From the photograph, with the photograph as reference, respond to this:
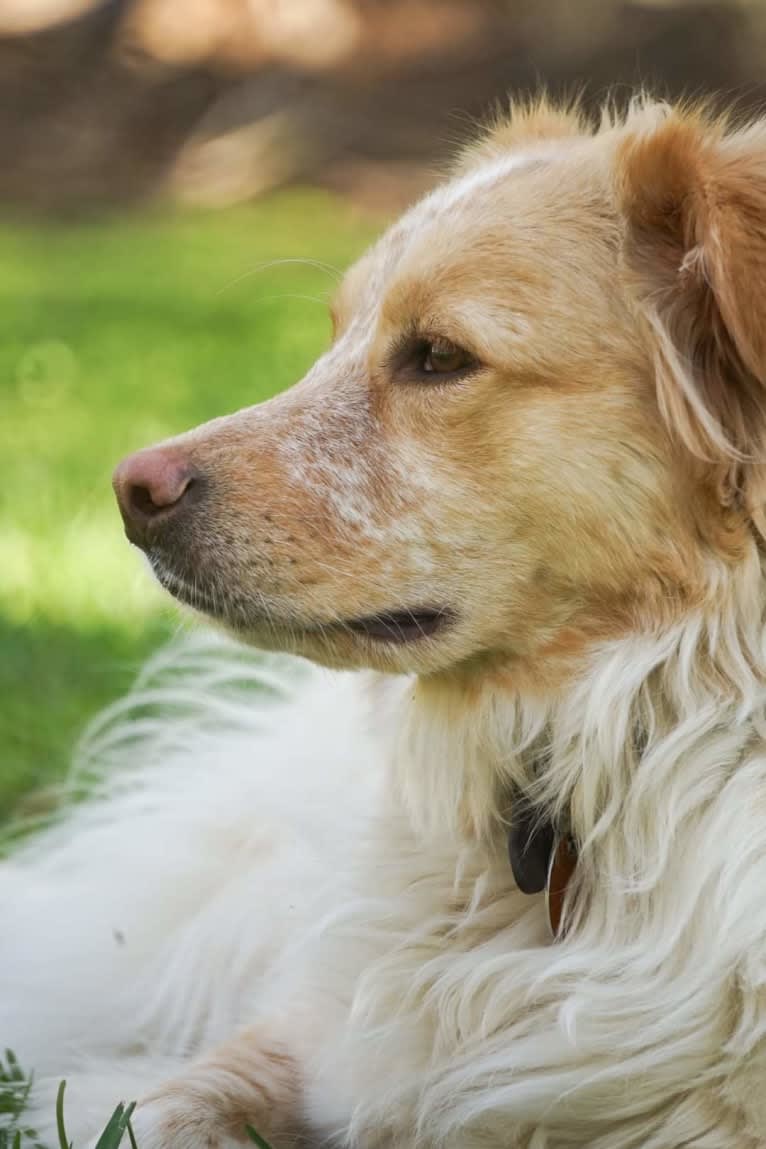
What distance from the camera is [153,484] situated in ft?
9.01

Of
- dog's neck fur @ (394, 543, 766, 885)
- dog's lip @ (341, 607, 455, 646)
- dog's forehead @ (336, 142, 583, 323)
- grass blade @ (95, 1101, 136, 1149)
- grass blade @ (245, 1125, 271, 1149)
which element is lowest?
grass blade @ (245, 1125, 271, 1149)

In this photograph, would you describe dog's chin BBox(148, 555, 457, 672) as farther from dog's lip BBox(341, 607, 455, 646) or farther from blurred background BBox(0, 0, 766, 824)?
blurred background BBox(0, 0, 766, 824)

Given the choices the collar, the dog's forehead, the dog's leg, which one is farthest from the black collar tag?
the dog's forehead

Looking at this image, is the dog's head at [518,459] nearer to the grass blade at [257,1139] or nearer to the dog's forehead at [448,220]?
the dog's forehead at [448,220]

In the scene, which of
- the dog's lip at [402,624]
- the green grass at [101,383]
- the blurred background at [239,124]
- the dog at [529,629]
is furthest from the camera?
the blurred background at [239,124]

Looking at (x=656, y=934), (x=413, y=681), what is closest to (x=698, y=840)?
(x=656, y=934)

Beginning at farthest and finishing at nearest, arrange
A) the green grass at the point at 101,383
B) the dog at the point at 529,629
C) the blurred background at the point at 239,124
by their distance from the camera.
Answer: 1. the blurred background at the point at 239,124
2. the green grass at the point at 101,383
3. the dog at the point at 529,629

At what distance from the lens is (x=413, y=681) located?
118 inches

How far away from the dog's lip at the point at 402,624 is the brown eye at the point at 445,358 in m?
0.39

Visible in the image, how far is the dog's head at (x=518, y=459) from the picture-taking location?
264cm

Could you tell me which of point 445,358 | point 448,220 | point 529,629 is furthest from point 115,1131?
point 448,220

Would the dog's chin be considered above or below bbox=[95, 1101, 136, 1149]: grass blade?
above

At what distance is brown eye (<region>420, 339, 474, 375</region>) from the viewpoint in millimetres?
2730

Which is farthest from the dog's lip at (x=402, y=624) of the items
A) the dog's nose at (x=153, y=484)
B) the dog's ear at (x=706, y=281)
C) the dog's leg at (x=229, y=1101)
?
the dog's leg at (x=229, y=1101)
